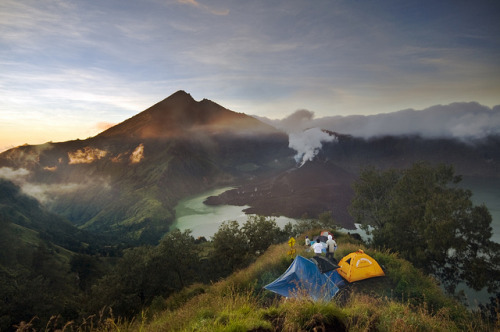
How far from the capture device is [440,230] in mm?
24266

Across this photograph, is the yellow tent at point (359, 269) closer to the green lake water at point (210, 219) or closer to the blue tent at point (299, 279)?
the blue tent at point (299, 279)

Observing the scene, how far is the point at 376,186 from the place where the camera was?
38.1 meters

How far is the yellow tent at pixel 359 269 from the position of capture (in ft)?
46.2

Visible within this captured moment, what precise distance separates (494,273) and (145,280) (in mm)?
37507

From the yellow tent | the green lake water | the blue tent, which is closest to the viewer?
the blue tent

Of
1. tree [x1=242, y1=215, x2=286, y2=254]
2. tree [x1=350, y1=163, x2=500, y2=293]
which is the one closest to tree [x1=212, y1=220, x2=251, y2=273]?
tree [x1=242, y1=215, x2=286, y2=254]

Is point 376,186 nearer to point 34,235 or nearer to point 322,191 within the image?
point 322,191

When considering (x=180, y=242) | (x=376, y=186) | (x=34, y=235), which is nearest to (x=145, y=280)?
(x=180, y=242)

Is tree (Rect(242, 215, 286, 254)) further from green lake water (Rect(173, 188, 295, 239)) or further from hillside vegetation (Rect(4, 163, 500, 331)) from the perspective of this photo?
green lake water (Rect(173, 188, 295, 239))

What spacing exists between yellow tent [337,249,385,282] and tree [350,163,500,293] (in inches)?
352

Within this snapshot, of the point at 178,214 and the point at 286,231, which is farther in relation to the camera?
the point at 178,214

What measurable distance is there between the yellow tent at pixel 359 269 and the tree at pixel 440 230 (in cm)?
893

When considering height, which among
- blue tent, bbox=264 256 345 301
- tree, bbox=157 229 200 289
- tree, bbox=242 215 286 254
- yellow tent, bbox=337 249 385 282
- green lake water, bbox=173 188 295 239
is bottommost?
green lake water, bbox=173 188 295 239

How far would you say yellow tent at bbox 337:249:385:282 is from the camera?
1409 centimetres
